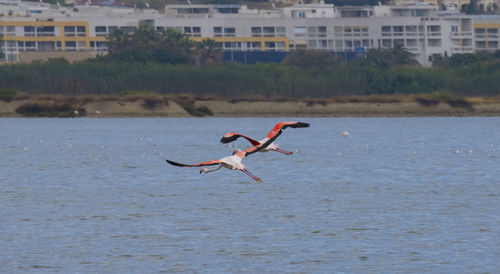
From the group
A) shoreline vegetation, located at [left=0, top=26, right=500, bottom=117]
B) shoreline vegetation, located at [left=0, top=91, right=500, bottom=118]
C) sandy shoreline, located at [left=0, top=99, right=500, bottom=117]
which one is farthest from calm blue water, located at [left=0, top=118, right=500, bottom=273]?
shoreline vegetation, located at [left=0, top=26, right=500, bottom=117]

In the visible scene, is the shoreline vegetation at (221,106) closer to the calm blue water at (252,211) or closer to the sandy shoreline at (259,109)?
the sandy shoreline at (259,109)

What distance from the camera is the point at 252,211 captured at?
5481 centimetres

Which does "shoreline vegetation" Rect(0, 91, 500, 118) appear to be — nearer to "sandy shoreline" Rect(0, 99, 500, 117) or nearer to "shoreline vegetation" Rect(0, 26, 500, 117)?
"sandy shoreline" Rect(0, 99, 500, 117)

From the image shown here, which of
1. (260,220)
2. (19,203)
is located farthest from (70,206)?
(260,220)

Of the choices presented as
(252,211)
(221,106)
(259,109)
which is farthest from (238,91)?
(252,211)

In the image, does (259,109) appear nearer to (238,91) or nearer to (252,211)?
(238,91)

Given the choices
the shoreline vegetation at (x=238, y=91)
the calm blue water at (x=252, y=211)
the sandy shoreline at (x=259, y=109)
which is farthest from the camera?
the shoreline vegetation at (x=238, y=91)

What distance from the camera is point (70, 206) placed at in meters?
57.3

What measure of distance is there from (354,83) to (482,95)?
1895 centimetres

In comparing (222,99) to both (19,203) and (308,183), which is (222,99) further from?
(19,203)

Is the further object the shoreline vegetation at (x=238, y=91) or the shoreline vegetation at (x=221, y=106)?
the shoreline vegetation at (x=238, y=91)

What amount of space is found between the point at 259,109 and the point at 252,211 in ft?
391

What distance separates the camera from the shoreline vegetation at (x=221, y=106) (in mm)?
173000

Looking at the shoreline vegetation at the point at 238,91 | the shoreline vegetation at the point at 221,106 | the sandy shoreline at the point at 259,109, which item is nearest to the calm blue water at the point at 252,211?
the sandy shoreline at the point at 259,109
